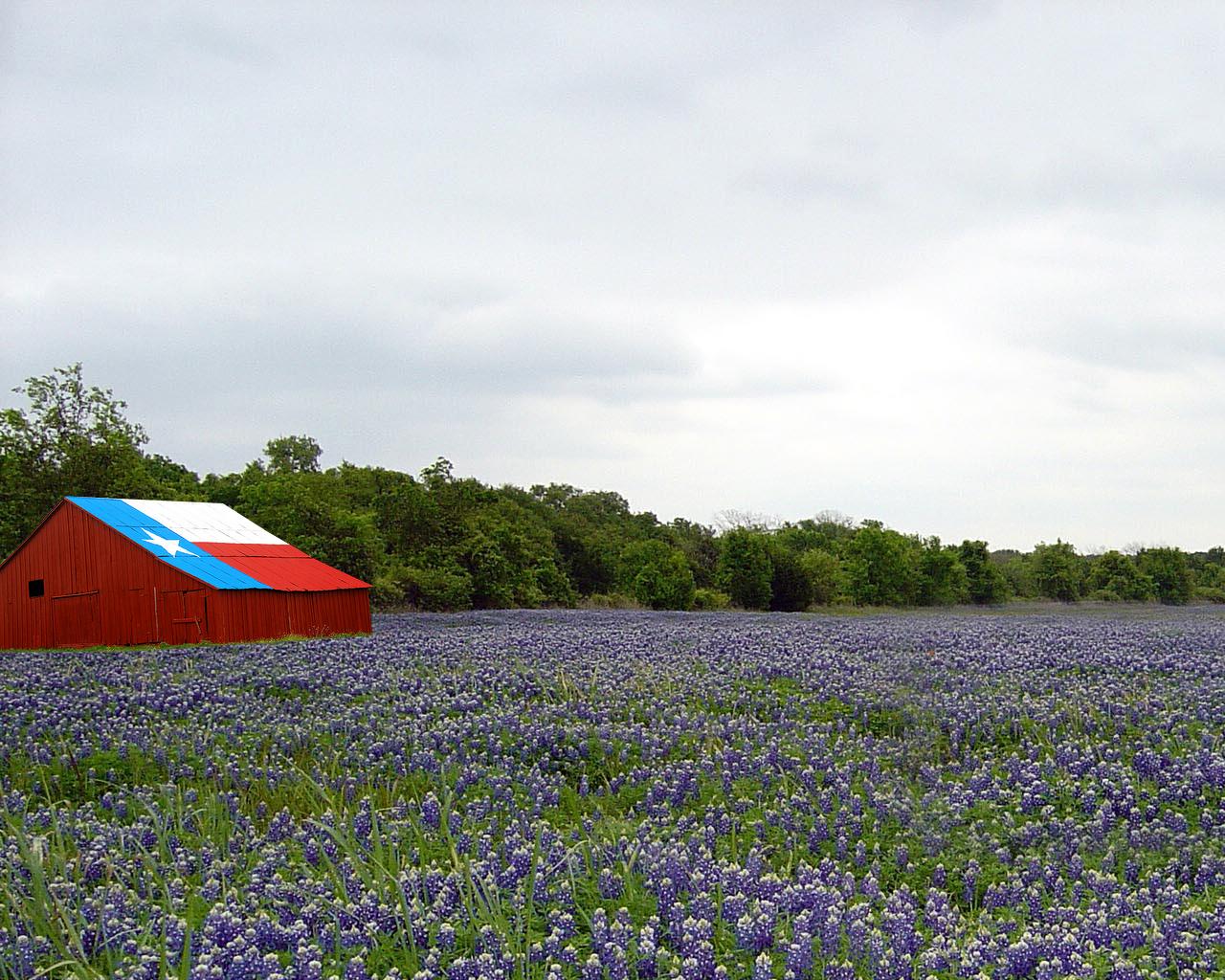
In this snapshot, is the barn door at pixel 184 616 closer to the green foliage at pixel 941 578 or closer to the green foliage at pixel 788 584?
the green foliage at pixel 788 584

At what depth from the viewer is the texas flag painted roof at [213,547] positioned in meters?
31.0

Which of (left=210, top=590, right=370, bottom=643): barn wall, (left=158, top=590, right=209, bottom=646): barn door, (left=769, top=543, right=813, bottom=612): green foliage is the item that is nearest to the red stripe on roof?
(left=210, top=590, right=370, bottom=643): barn wall

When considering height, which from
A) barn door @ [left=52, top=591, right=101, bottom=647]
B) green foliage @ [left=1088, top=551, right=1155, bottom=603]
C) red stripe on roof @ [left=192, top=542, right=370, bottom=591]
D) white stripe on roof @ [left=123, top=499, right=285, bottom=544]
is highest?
white stripe on roof @ [left=123, top=499, right=285, bottom=544]

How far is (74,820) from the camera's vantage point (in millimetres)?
7449

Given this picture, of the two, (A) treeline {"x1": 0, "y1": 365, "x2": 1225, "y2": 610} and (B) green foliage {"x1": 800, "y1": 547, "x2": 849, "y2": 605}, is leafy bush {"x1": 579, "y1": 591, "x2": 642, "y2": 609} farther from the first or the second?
(B) green foliage {"x1": 800, "y1": 547, "x2": 849, "y2": 605}

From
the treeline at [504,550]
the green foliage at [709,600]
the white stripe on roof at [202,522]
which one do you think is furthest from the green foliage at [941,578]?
the white stripe on roof at [202,522]

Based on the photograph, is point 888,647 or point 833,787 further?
point 888,647

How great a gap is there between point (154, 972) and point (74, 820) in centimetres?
357

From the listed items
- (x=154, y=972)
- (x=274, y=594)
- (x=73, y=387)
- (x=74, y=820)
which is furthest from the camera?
(x=73, y=387)

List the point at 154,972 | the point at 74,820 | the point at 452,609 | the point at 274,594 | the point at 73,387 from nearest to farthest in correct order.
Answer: the point at 154,972 < the point at 74,820 < the point at 274,594 < the point at 452,609 < the point at 73,387

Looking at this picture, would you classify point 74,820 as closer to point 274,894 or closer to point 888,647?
point 274,894

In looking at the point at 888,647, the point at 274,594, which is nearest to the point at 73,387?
the point at 274,594

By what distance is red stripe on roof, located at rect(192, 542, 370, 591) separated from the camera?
32062 millimetres

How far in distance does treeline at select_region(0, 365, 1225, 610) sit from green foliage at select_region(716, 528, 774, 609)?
3.2 inches
